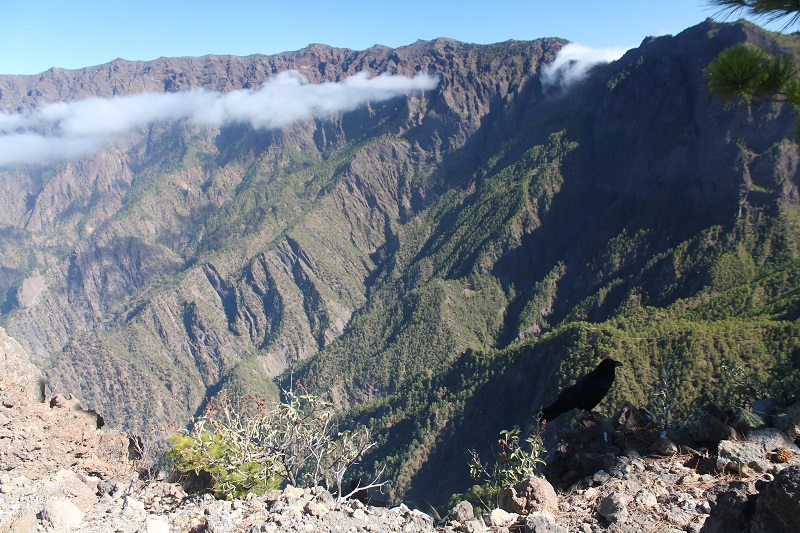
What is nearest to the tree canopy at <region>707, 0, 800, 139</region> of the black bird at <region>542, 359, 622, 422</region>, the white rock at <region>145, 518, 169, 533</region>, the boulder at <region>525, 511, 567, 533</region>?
the black bird at <region>542, 359, 622, 422</region>

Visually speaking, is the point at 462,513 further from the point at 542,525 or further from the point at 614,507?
the point at 614,507

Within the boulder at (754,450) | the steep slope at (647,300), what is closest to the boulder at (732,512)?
the boulder at (754,450)

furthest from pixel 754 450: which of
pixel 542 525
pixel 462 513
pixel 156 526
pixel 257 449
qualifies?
pixel 156 526

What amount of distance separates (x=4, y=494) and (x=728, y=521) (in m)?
14.9

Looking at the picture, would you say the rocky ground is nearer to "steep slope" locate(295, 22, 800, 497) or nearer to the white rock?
the white rock

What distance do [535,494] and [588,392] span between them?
13.7ft

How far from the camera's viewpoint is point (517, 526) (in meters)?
10.6

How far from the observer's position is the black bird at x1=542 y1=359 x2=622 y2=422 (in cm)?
1476

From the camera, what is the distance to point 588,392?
14.9 m

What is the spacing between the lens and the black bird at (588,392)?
14.8 m

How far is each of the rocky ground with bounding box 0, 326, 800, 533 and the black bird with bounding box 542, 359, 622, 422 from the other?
26.7 inches

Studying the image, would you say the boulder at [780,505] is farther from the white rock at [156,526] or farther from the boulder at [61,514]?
the boulder at [61,514]

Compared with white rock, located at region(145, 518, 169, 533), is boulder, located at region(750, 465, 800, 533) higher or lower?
higher

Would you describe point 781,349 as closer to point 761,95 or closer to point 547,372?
point 547,372
